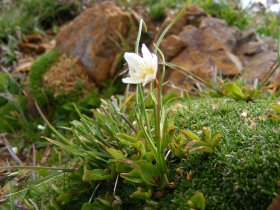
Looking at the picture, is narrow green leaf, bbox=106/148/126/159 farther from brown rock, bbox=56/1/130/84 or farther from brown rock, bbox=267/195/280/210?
brown rock, bbox=56/1/130/84

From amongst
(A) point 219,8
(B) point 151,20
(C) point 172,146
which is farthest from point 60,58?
(C) point 172,146

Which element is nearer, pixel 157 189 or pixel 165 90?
pixel 157 189

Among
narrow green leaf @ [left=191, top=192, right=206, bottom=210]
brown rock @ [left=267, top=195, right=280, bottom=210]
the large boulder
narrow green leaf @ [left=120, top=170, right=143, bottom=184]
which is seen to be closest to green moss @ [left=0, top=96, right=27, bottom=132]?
the large boulder

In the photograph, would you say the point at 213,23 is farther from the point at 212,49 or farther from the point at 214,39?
the point at 212,49

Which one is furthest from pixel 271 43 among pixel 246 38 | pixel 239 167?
pixel 239 167

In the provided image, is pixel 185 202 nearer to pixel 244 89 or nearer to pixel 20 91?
pixel 244 89

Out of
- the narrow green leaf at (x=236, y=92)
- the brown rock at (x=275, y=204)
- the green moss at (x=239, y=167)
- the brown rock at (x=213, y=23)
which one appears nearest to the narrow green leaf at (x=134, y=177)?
the green moss at (x=239, y=167)
